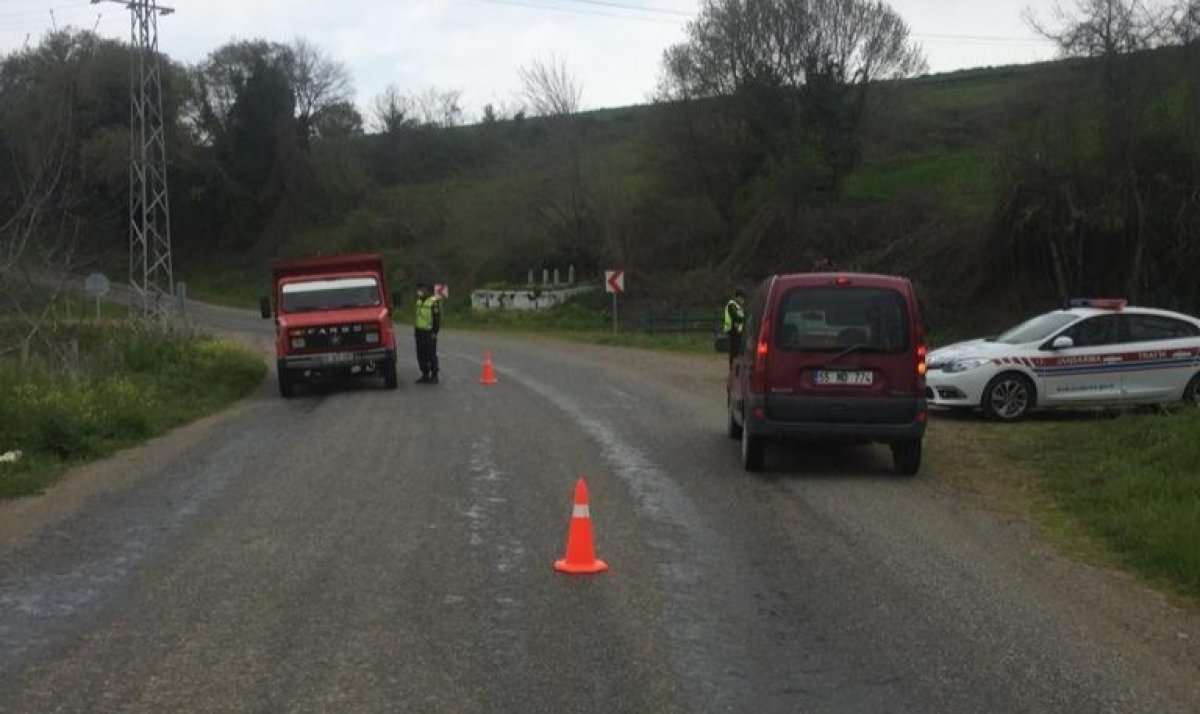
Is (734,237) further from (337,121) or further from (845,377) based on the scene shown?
(337,121)

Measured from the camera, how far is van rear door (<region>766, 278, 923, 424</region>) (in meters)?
11.5

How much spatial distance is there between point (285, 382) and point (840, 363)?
13.4 m

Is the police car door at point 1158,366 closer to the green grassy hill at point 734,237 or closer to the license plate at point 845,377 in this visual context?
the license plate at point 845,377

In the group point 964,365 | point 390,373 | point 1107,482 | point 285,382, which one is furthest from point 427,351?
point 1107,482

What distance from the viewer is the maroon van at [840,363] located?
37.7 feet

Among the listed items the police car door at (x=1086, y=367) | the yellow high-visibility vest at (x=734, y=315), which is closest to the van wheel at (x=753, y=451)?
the police car door at (x=1086, y=367)

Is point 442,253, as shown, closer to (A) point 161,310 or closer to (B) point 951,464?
(A) point 161,310

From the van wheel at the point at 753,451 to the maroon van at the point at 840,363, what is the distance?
31 millimetres

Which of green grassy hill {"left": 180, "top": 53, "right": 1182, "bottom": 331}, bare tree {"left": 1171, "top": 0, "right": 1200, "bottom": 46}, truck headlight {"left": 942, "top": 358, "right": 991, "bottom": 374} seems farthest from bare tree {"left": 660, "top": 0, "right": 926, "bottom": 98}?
truck headlight {"left": 942, "top": 358, "right": 991, "bottom": 374}

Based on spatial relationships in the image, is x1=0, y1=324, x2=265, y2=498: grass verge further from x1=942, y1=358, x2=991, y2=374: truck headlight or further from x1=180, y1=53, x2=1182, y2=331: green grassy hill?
x1=180, y1=53, x2=1182, y2=331: green grassy hill

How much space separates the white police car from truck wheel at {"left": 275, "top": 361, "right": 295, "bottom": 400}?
11.7 m

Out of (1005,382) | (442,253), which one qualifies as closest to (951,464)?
(1005,382)

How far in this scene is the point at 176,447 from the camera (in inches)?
572

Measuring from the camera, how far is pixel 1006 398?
16.3m
